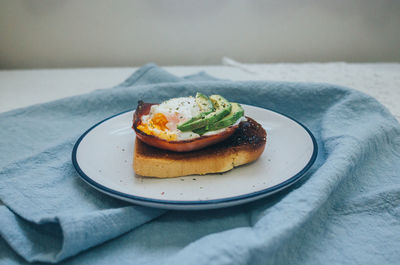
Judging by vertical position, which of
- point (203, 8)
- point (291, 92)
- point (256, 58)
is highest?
point (203, 8)

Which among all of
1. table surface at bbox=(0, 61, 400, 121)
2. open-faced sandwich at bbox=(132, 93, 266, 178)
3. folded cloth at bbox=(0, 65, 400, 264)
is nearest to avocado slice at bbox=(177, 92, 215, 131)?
open-faced sandwich at bbox=(132, 93, 266, 178)

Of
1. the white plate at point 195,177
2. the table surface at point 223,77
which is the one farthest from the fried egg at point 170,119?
the table surface at point 223,77

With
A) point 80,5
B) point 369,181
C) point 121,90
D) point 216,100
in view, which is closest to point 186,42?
point 80,5

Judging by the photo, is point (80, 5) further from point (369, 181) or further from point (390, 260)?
point (390, 260)

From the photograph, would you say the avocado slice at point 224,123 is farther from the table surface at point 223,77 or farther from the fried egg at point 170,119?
the table surface at point 223,77

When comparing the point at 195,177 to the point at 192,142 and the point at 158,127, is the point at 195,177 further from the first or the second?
the point at 158,127

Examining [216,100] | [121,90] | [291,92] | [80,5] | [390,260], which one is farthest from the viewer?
[80,5]

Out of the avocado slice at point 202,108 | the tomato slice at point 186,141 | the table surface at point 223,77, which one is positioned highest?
the avocado slice at point 202,108

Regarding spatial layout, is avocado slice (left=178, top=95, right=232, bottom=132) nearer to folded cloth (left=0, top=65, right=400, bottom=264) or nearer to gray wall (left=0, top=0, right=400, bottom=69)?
folded cloth (left=0, top=65, right=400, bottom=264)
